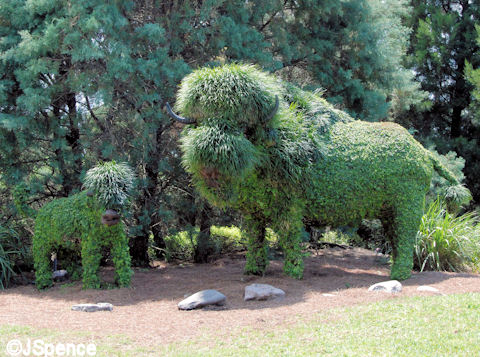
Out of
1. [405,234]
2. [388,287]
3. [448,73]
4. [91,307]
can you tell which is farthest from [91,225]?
[448,73]

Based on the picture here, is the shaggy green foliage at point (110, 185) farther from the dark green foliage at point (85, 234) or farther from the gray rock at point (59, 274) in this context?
the gray rock at point (59, 274)

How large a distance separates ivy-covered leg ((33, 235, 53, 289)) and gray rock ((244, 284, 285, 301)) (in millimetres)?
3182

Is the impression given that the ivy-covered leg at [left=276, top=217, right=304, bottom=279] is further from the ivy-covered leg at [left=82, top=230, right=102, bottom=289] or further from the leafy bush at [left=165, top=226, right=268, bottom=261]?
the leafy bush at [left=165, top=226, right=268, bottom=261]

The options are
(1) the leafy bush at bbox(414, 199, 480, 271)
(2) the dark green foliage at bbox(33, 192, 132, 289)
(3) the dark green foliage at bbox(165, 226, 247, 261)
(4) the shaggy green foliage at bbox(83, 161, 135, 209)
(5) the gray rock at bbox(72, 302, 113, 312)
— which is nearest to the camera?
(5) the gray rock at bbox(72, 302, 113, 312)

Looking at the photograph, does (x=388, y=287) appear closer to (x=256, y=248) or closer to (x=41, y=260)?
(x=256, y=248)

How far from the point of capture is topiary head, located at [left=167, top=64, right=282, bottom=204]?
219 inches

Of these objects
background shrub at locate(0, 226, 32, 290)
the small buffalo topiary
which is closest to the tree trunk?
the small buffalo topiary

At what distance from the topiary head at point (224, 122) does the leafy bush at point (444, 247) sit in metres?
3.79

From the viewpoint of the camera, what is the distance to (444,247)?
793 cm

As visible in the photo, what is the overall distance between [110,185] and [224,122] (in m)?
1.83

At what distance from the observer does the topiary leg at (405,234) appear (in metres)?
6.77

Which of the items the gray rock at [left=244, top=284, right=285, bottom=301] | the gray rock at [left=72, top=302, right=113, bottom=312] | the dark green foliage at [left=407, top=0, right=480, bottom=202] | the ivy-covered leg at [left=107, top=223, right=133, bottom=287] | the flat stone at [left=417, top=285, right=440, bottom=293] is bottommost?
the gray rock at [left=72, top=302, right=113, bottom=312]

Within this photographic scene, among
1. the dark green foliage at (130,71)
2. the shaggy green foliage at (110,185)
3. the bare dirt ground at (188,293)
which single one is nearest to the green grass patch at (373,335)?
the bare dirt ground at (188,293)

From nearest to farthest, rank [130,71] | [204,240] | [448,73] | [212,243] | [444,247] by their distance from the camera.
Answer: [130,71] → [444,247] → [204,240] → [212,243] → [448,73]
